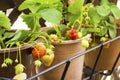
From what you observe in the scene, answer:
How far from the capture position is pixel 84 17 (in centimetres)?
70

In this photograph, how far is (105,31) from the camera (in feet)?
2.47

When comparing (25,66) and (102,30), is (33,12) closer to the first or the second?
(25,66)

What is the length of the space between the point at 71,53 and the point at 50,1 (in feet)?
0.43

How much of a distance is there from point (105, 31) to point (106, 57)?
0.10 m

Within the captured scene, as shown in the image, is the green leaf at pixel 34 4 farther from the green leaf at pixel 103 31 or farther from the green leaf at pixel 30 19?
the green leaf at pixel 103 31

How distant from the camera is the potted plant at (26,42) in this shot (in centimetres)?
51

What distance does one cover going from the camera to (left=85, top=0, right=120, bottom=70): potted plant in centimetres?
69

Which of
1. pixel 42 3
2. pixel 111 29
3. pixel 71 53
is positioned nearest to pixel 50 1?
pixel 42 3

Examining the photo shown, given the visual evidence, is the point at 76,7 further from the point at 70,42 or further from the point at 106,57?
the point at 106,57

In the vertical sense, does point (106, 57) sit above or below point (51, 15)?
below

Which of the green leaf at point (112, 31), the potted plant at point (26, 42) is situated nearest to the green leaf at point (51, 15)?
the potted plant at point (26, 42)

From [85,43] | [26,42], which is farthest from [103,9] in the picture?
[26,42]

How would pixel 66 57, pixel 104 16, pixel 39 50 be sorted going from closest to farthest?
pixel 39 50
pixel 66 57
pixel 104 16

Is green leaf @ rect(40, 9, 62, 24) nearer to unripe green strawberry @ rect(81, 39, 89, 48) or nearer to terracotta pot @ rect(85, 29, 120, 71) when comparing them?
unripe green strawberry @ rect(81, 39, 89, 48)
